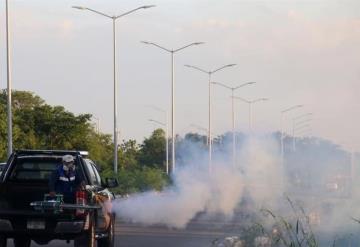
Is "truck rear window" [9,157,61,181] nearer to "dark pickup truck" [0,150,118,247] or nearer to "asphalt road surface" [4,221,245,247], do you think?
"dark pickup truck" [0,150,118,247]

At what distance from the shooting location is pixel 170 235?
25.0 meters

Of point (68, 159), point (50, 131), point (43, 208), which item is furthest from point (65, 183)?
point (50, 131)

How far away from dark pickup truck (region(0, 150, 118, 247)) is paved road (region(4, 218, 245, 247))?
3739 mm

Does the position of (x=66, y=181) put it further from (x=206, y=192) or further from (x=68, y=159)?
(x=206, y=192)

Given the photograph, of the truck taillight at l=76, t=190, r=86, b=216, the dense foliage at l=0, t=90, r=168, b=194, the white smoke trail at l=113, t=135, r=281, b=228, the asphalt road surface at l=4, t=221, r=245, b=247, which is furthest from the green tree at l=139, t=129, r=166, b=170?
the truck taillight at l=76, t=190, r=86, b=216

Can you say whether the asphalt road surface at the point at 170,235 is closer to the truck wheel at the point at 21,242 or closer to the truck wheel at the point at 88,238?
the truck wheel at the point at 21,242

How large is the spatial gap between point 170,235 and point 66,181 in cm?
875

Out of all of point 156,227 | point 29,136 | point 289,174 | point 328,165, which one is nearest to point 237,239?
point 328,165

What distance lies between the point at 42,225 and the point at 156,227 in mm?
11528

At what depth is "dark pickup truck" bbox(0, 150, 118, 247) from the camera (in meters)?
16.4

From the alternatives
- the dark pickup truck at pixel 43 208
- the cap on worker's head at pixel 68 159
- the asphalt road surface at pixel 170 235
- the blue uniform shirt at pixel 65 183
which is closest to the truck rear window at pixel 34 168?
the dark pickup truck at pixel 43 208

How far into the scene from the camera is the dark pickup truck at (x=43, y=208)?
16.4 metres

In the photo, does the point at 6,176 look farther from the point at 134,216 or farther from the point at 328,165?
the point at 134,216

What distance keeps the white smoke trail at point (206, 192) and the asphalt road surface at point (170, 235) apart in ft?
1.71
